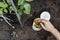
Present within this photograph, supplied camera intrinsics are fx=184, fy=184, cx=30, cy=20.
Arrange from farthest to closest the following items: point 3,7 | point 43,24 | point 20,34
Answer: point 20,34 → point 43,24 → point 3,7

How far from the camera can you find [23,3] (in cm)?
182

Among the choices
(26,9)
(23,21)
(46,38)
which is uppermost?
(26,9)

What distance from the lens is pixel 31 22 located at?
212cm

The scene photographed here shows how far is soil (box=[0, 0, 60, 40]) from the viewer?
6.71ft

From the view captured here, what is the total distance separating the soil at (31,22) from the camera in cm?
204

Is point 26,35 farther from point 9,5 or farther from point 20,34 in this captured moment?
point 9,5

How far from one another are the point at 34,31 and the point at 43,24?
0.21 metres

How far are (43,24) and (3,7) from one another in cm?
45

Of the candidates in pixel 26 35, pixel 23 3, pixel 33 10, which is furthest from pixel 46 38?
pixel 23 3

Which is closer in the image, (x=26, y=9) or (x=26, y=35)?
(x=26, y=9)

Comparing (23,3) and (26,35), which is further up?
(23,3)

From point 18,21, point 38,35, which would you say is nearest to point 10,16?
point 18,21

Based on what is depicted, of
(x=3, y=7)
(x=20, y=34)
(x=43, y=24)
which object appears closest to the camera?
(x=3, y=7)

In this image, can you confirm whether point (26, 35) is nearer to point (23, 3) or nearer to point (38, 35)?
point (38, 35)
